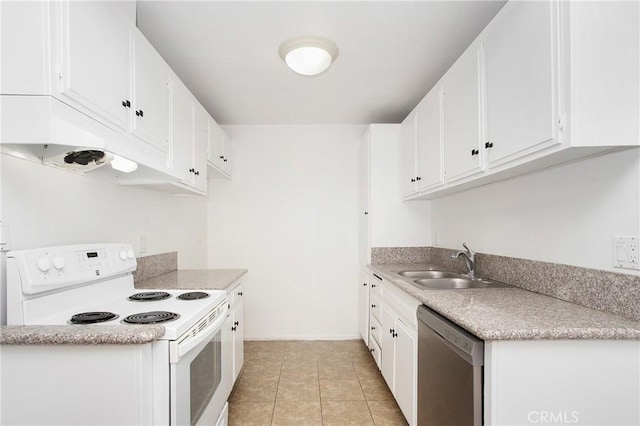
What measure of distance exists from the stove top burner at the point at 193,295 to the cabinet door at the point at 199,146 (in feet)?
3.03

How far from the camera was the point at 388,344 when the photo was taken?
2.19m

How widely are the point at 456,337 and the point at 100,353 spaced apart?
1.31 m

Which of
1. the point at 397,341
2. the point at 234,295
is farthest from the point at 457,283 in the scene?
the point at 234,295

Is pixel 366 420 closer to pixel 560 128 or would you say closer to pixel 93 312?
pixel 93 312

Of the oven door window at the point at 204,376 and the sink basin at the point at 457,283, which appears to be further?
the sink basin at the point at 457,283

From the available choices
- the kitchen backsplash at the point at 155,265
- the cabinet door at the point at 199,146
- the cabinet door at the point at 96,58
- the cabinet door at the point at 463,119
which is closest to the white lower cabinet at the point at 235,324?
the kitchen backsplash at the point at 155,265

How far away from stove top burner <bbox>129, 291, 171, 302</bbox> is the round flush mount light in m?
1.63

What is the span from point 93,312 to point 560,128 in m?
2.03

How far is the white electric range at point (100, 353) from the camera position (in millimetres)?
1024

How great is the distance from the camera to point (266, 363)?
9.18ft

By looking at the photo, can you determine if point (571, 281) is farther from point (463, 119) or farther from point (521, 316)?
point (463, 119)

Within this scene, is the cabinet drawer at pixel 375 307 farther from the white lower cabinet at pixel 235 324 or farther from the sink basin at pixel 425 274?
the white lower cabinet at pixel 235 324

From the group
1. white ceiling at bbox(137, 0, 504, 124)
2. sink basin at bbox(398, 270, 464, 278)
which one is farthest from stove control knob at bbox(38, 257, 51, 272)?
sink basin at bbox(398, 270, 464, 278)

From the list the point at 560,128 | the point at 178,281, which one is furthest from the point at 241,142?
the point at 560,128
